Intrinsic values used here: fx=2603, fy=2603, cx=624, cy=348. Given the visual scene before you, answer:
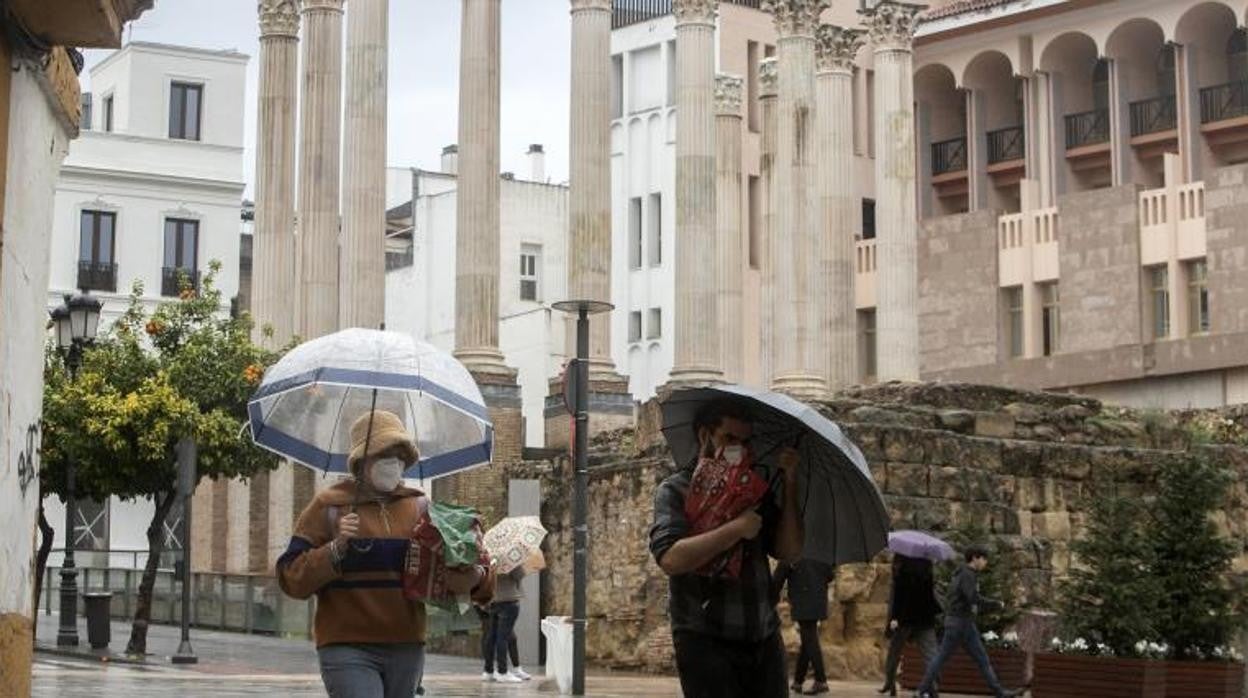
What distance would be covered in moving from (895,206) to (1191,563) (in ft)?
99.5

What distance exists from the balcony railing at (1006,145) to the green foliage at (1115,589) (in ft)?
132

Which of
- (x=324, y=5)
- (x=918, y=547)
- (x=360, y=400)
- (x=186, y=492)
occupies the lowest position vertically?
(x=918, y=547)

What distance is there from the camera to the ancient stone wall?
30.6 metres

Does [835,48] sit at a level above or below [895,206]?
above

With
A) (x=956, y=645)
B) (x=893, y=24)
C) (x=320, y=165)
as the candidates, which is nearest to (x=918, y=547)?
(x=956, y=645)

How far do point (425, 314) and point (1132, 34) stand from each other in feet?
77.4

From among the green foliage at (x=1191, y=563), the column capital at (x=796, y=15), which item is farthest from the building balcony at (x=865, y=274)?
the green foliage at (x=1191, y=563)

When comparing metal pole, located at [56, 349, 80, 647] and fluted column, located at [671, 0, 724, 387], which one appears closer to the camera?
metal pole, located at [56, 349, 80, 647]

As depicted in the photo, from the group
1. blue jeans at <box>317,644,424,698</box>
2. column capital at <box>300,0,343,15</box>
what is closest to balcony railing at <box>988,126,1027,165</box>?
column capital at <box>300,0,343,15</box>

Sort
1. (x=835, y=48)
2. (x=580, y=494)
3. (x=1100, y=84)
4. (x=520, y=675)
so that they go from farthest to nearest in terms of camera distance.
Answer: (x=1100, y=84), (x=835, y=48), (x=520, y=675), (x=580, y=494)

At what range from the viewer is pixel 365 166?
49.5 m

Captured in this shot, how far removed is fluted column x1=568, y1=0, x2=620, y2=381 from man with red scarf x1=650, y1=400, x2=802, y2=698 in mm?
38514

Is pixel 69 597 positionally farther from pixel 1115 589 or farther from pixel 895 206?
pixel 895 206

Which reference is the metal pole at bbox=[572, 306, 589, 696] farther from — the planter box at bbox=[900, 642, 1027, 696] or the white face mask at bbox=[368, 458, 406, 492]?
the white face mask at bbox=[368, 458, 406, 492]
